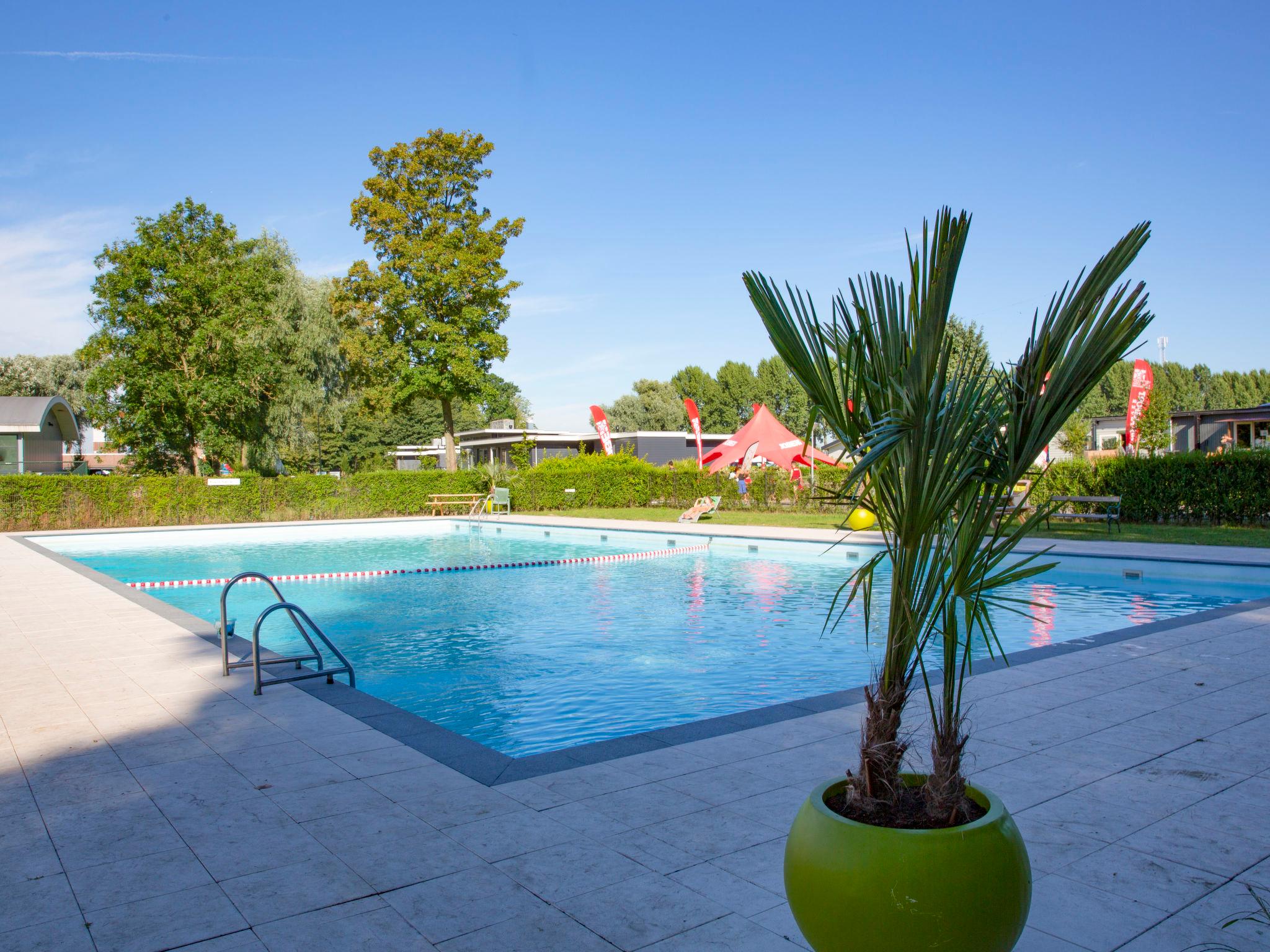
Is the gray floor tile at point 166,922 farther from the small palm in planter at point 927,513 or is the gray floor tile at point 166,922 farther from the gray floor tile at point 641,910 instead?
the small palm in planter at point 927,513

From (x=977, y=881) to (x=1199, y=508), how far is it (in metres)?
18.5

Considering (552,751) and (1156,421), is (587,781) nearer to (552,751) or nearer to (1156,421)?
(552,751)

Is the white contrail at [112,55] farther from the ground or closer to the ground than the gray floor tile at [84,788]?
farther from the ground

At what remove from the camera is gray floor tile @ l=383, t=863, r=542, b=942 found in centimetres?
273

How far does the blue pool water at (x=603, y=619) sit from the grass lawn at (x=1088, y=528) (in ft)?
6.42

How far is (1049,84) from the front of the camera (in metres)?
15.6

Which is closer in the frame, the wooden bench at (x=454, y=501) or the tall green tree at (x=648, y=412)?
the wooden bench at (x=454, y=501)

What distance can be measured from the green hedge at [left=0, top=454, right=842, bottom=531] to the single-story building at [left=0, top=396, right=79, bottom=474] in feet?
27.2

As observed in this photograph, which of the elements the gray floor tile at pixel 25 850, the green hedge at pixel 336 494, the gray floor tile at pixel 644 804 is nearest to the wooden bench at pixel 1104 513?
the green hedge at pixel 336 494

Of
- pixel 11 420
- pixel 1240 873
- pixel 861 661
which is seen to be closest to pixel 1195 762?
pixel 1240 873

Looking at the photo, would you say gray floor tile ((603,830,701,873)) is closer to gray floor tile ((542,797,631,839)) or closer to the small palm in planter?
gray floor tile ((542,797,631,839))

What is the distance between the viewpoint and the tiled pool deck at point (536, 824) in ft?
8.95

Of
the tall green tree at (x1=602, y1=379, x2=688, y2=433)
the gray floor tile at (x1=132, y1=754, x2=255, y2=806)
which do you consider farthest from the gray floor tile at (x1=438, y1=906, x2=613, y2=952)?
the tall green tree at (x1=602, y1=379, x2=688, y2=433)

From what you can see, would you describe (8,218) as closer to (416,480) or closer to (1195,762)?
(416,480)
